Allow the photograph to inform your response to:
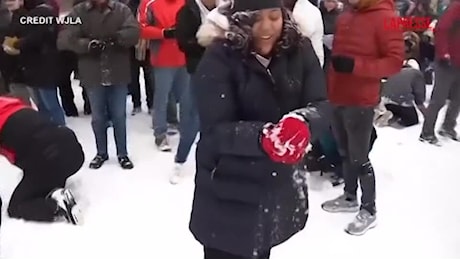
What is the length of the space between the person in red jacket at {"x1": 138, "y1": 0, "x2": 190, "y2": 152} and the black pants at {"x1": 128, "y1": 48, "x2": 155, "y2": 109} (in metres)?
0.69

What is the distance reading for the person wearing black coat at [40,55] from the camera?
→ 11.6 ft

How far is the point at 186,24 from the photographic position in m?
3.08

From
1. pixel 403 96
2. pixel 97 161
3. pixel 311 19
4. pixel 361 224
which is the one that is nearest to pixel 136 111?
pixel 97 161

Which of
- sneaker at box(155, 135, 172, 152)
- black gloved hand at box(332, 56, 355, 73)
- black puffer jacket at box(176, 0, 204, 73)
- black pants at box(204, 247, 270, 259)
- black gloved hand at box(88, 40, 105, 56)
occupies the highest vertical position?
black gloved hand at box(332, 56, 355, 73)

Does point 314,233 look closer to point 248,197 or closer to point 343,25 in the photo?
point 343,25

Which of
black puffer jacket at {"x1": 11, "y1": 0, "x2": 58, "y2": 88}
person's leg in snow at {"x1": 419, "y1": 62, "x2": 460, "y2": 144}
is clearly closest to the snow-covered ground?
person's leg in snow at {"x1": 419, "y1": 62, "x2": 460, "y2": 144}

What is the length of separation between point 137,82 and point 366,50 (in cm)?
249

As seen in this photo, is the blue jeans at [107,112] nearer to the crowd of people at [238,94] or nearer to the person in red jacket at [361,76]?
the crowd of people at [238,94]

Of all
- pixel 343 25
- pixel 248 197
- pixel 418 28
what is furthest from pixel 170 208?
pixel 418 28

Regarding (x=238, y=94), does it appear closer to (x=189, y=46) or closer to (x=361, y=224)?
(x=361, y=224)

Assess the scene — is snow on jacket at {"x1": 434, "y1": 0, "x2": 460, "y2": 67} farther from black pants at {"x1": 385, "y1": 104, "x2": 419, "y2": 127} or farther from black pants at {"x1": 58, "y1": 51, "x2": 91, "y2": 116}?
black pants at {"x1": 58, "y1": 51, "x2": 91, "y2": 116}

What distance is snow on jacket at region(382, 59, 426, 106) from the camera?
435 centimetres

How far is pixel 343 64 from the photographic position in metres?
2.50

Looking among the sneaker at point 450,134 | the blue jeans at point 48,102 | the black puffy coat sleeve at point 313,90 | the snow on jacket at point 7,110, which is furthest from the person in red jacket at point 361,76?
the blue jeans at point 48,102
